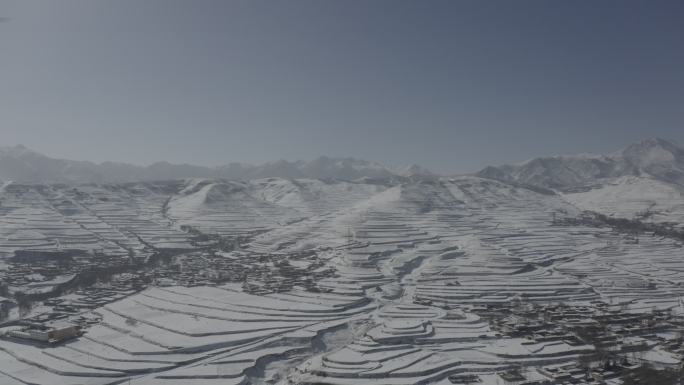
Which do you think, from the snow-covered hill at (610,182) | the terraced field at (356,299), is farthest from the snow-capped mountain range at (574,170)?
the terraced field at (356,299)

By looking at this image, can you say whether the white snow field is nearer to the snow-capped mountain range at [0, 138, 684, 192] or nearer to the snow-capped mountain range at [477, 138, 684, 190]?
the snow-capped mountain range at [0, 138, 684, 192]

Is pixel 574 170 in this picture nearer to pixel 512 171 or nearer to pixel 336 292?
pixel 512 171

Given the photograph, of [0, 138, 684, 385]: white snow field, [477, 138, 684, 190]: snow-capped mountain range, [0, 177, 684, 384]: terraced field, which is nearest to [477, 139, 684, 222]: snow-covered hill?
[477, 138, 684, 190]: snow-capped mountain range

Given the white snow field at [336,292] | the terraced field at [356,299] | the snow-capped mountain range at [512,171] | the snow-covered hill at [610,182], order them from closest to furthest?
the terraced field at [356,299] → the white snow field at [336,292] → the snow-covered hill at [610,182] → the snow-capped mountain range at [512,171]

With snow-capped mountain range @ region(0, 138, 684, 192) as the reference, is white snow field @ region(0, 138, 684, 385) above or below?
below

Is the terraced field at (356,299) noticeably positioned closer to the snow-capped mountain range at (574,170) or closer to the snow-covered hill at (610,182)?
the snow-covered hill at (610,182)

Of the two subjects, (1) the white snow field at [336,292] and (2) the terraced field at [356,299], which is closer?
(2) the terraced field at [356,299]

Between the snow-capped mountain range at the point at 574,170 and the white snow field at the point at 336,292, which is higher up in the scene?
the snow-capped mountain range at the point at 574,170

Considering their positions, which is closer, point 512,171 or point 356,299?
point 356,299

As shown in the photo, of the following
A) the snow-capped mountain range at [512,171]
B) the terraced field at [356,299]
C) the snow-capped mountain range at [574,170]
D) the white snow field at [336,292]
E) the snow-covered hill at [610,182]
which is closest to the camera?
the terraced field at [356,299]

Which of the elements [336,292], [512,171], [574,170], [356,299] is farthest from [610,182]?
[356,299]

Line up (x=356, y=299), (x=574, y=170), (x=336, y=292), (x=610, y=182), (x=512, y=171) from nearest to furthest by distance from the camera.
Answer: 1. (x=356, y=299)
2. (x=336, y=292)
3. (x=610, y=182)
4. (x=574, y=170)
5. (x=512, y=171)
